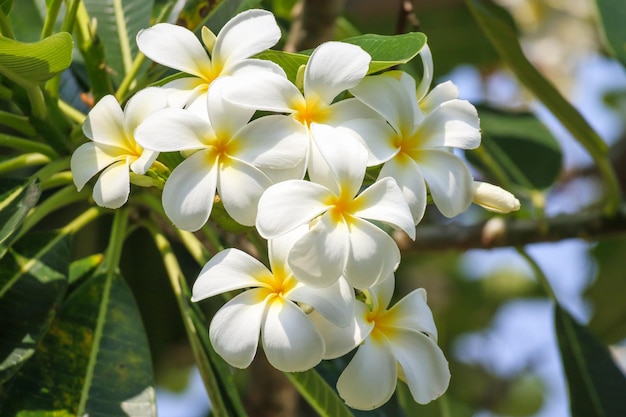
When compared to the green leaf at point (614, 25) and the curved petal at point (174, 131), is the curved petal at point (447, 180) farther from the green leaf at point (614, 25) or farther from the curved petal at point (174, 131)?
the green leaf at point (614, 25)

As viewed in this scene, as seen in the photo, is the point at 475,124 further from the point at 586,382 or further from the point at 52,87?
the point at 586,382

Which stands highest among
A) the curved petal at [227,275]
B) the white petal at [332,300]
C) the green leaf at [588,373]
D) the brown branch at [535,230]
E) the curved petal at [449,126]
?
the curved petal at [449,126]

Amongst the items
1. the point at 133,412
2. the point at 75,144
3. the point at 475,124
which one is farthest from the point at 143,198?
the point at 475,124

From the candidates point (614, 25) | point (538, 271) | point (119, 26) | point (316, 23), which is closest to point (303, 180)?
point (119, 26)

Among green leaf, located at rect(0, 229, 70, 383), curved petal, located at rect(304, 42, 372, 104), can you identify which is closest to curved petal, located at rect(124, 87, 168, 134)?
curved petal, located at rect(304, 42, 372, 104)

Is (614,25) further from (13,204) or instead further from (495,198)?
(13,204)

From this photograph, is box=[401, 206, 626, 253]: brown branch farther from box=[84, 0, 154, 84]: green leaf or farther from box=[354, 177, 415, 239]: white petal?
box=[354, 177, 415, 239]: white petal

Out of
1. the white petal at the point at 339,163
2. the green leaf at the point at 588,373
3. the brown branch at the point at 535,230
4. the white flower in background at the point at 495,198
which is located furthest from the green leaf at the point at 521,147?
the white petal at the point at 339,163
